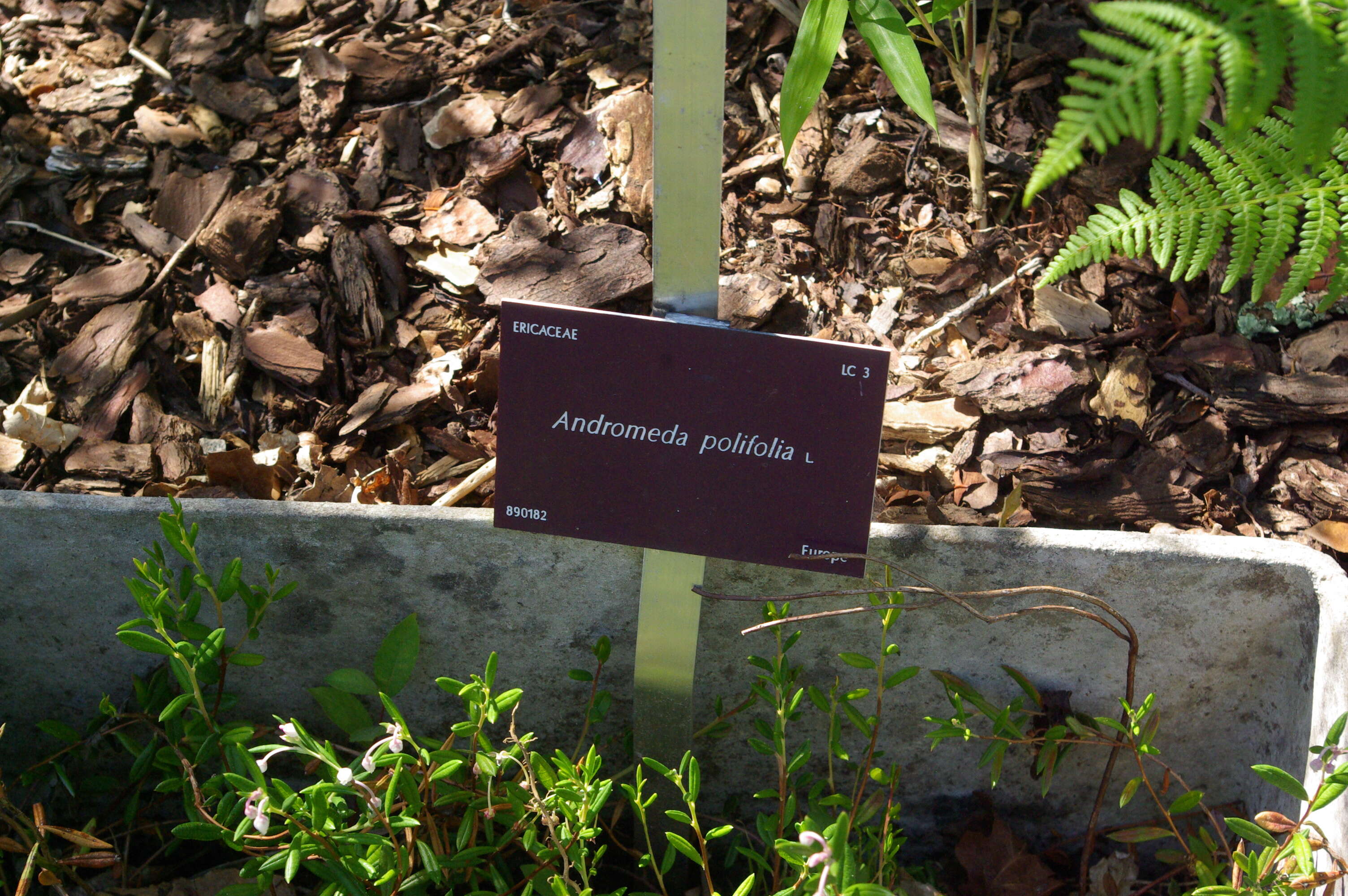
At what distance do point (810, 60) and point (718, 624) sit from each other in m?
0.87

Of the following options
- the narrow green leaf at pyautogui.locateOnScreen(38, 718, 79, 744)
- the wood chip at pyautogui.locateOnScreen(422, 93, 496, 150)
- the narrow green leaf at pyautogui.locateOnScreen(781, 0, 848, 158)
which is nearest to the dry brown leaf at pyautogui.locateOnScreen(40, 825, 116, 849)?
the narrow green leaf at pyautogui.locateOnScreen(38, 718, 79, 744)

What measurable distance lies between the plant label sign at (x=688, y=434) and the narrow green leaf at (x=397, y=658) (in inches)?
10.9

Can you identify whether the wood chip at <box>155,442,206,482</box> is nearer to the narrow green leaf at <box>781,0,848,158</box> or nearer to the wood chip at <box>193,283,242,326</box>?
the wood chip at <box>193,283,242,326</box>

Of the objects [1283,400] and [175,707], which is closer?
[175,707]

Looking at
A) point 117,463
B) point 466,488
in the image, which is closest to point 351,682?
point 466,488

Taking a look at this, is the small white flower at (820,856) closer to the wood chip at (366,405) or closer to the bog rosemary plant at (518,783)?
the bog rosemary plant at (518,783)

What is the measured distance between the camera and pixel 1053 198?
2.11m

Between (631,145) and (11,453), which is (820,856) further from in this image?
(11,453)

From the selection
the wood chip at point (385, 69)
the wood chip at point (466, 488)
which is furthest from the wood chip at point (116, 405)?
the wood chip at point (385, 69)

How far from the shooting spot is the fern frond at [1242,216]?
1104 mm

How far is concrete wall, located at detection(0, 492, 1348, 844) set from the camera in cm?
139

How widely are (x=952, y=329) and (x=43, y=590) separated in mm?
1782

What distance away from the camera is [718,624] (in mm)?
1503

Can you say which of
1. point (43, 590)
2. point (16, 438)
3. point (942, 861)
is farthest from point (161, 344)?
point (942, 861)
